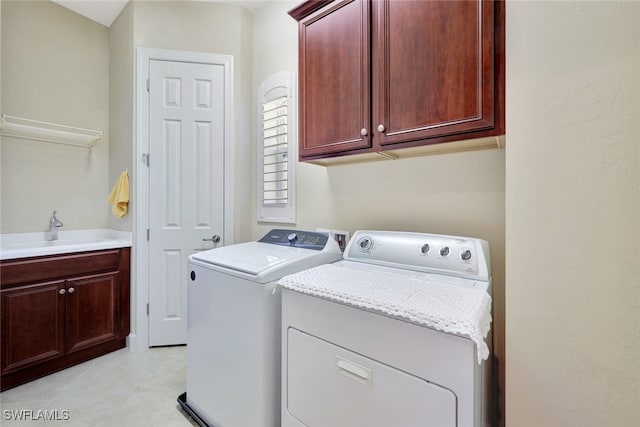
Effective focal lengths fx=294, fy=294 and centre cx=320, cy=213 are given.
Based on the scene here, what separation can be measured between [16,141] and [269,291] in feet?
8.55

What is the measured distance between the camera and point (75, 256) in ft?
7.23

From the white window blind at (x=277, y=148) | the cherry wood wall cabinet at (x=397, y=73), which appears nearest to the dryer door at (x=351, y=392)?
the cherry wood wall cabinet at (x=397, y=73)

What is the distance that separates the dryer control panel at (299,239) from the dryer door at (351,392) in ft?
1.89

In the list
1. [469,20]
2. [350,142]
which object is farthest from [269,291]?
[469,20]

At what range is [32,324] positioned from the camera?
2002mm

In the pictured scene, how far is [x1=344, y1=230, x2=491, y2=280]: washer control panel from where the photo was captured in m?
1.19

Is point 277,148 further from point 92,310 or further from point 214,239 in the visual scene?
point 92,310

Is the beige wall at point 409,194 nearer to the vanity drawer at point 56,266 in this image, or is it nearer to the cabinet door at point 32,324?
the vanity drawer at point 56,266

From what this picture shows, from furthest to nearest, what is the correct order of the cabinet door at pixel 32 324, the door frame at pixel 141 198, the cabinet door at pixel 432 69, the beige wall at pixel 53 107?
the door frame at pixel 141 198
the beige wall at pixel 53 107
the cabinet door at pixel 32 324
the cabinet door at pixel 432 69

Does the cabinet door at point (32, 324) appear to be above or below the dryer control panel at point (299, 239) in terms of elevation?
below

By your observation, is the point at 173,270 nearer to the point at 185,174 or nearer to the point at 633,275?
the point at 185,174

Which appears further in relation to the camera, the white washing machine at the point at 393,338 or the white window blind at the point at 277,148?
the white window blind at the point at 277,148

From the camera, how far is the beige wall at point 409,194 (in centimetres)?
135

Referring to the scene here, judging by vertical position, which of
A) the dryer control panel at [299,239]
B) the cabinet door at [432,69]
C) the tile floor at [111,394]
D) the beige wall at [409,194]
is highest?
the cabinet door at [432,69]
